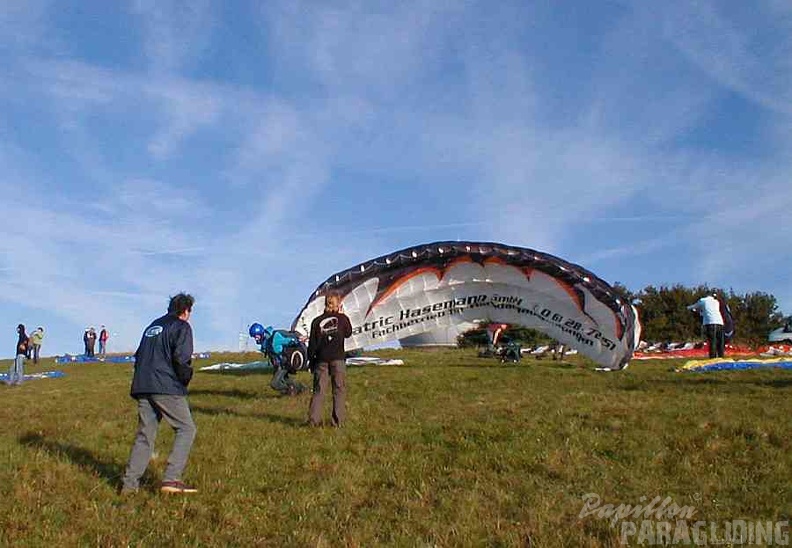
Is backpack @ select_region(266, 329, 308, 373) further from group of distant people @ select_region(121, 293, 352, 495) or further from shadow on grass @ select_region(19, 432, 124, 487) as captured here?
group of distant people @ select_region(121, 293, 352, 495)

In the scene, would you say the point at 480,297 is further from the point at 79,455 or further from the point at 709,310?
the point at 79,455

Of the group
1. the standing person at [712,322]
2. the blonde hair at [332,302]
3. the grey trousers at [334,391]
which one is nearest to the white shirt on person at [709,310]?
the standing person at [712,322]

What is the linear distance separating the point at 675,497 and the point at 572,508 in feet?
3.63

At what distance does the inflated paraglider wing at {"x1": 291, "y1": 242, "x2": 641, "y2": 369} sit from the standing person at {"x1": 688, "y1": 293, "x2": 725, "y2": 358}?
3.44 meters

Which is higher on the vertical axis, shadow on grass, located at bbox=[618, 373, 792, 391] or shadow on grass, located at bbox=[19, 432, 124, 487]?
shadow on grass, located at bbox=[618, 373, 792, 391]

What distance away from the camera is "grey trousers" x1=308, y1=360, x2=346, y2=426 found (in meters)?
11.0

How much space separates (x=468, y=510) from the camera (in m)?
6.77

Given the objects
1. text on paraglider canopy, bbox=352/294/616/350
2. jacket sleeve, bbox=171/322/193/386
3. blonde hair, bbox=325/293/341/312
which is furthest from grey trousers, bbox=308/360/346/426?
text on paraglider canopy, bbox=352/294/616/350

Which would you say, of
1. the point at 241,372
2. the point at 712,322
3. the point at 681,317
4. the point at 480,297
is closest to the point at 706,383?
the point at 480,297

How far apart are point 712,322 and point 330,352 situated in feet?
47.7

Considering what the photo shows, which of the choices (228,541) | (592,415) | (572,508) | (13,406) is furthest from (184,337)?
(13,406)

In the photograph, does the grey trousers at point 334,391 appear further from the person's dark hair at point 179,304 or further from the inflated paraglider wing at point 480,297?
the inflated paraglider wing at point 480,297

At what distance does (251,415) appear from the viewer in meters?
12.4

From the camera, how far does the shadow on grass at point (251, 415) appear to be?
37.9ft
